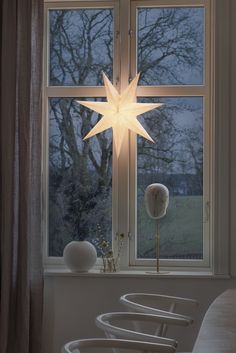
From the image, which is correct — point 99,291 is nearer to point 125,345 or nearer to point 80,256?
point 80,256

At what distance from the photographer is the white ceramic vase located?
356 cm

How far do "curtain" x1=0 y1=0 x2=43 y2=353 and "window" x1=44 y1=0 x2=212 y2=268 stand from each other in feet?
0.86

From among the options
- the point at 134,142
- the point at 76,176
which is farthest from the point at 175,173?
the point at 76,176

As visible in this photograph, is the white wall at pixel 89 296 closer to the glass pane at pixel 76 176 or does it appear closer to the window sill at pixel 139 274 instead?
the window sill at pixel 139 274

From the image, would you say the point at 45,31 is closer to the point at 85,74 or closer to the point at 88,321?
the point at 85,74

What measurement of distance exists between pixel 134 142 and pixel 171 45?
68 centimetres

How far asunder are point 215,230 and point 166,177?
18.9 inches

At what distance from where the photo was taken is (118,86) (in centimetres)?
384

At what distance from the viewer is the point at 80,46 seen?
12.9 feet

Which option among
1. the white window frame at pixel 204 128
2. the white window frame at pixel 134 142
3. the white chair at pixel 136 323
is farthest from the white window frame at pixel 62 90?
the white chair at pixel 136 323

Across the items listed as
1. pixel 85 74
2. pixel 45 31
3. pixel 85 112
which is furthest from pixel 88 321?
pixel 45 31

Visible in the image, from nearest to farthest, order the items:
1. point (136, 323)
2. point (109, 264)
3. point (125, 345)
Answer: point (125, 345) < point (136, 323) < point (109, 264)

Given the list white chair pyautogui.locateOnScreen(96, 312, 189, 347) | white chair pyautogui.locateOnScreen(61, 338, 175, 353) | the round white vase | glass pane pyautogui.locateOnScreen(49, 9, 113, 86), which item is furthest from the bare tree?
white chair pyautogui.locateOnScreen(61, 338, 175, 353)

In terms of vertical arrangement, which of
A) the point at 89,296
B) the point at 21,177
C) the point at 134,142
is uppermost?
the point at 134,142
